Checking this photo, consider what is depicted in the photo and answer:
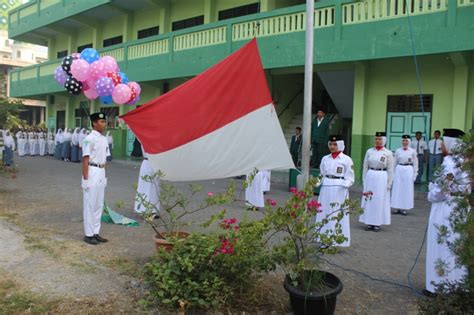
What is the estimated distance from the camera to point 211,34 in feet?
50.6

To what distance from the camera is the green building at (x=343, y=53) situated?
1093 centimetres

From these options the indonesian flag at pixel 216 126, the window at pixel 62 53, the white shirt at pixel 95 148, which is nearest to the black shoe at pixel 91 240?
the white shirt at pixel 95 148

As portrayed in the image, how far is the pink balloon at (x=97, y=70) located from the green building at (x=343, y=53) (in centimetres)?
425

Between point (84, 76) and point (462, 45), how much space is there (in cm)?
827

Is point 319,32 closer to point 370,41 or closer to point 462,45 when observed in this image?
point 370,41

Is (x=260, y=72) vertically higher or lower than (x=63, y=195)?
higher

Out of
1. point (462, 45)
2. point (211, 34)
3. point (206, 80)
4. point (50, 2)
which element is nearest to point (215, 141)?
point (206, 80)

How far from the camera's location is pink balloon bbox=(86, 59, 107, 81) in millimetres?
7145

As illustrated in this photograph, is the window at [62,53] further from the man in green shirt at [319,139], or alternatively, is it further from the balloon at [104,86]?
the balloon at [104,86]

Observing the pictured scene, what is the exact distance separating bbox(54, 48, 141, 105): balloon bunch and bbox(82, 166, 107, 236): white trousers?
5.87 ft

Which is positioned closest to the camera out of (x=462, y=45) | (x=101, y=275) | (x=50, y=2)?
(x=101, y=275)

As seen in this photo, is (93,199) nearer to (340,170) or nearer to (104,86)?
(104,86)

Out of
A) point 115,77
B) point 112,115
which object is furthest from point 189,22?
point 115,77

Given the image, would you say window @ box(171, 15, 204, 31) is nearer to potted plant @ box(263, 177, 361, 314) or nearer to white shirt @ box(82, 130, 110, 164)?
white shirt @ box(82, 130, 110, 164)
